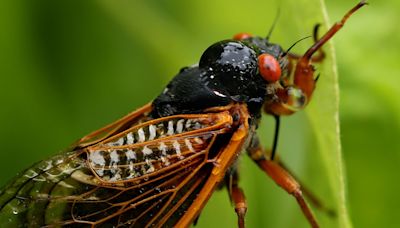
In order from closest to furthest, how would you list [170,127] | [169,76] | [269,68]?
[170,127]
[269,68]
[169,76]

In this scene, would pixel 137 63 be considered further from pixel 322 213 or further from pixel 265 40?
pixel 322 213

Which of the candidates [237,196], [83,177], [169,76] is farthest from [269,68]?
[169,76]

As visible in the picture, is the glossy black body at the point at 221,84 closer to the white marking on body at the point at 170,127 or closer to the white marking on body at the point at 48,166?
the white marking on body at the point at 170,127

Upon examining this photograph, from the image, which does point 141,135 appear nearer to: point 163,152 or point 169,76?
point 163,152

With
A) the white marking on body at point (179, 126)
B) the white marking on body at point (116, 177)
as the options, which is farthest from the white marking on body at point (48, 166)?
the white marking on body at point (179, 126)

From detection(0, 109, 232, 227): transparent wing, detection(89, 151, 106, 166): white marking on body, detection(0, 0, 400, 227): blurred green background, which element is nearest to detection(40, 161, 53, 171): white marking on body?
detection(0, 109, 232, 227): transparent wing
